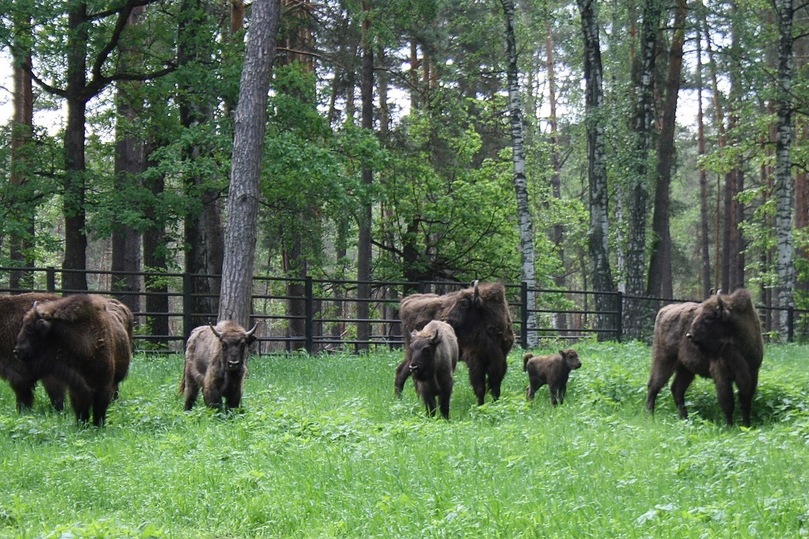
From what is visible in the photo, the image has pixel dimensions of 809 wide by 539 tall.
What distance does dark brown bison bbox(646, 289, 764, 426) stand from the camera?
11.3m

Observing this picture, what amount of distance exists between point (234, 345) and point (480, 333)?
166 inches

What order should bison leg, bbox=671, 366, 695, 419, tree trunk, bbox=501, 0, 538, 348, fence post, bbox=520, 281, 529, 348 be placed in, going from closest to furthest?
bison leg, bbox=671, 366, 695, 419 < fence post, bbox=520, 281, 529, 348 < tree trunk, bbox=501, 0, 538, 348

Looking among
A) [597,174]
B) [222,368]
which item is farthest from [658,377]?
[597,174]

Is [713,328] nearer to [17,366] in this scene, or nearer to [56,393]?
[56,393]

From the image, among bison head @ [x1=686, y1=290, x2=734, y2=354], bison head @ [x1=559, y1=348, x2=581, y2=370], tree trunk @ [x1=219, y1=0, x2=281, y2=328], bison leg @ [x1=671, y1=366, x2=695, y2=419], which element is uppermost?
tree trunk @ [x1=219, y1=0, x2=281, y2=328]

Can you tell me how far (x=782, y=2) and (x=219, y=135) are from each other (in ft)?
56.6

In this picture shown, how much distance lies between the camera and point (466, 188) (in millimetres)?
29891

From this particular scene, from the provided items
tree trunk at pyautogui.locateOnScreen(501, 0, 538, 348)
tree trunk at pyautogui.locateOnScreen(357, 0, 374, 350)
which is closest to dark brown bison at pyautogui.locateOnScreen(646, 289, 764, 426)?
tree trunk at pyautogui.locateOnScreen(501, 0, 538, 348)

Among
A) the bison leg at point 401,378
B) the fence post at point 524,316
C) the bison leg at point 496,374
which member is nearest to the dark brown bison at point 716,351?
the bison leg at point 496,374

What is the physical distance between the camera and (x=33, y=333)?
10.6 m

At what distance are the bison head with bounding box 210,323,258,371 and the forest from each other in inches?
242

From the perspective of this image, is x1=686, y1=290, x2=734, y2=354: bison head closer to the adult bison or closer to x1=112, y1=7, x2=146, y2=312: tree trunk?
the adult bison

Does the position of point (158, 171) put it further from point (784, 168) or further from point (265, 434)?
point (784, 168)

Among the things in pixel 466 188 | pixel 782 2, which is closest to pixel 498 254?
pixel 466 188
